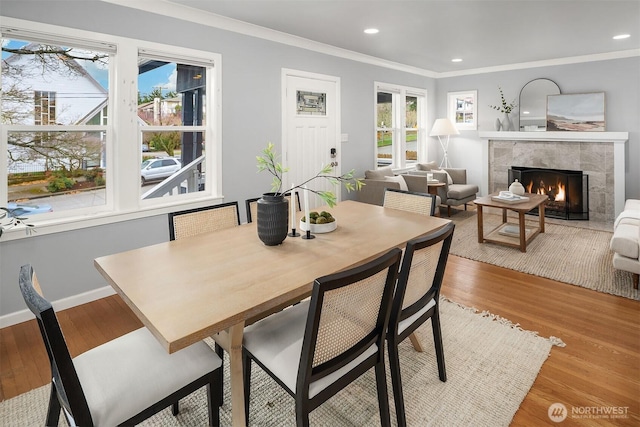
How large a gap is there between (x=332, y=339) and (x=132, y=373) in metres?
0.72

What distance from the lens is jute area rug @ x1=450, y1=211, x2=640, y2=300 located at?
3.31 meters

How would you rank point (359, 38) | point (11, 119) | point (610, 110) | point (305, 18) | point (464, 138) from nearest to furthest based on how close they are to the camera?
1. point (11, 119)
2. point (305, 18)
3. point (359, 38)
4. point (610, 110)
5. point (464, 138)

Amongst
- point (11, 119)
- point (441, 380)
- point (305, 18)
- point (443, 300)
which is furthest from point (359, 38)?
point (441, 380)

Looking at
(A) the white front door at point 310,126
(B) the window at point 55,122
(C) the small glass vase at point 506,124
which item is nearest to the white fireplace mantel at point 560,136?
(C) the small glass vase at point 506,124

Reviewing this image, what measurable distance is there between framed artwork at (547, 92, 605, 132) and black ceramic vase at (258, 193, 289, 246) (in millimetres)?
5738

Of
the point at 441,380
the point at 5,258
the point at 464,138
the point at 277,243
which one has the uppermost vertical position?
the point at 464,138

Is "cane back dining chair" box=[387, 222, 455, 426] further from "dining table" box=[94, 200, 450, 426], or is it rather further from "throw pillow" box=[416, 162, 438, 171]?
"throw pillow" box=[416, 162, 438, 171]

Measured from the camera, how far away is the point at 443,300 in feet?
9.78

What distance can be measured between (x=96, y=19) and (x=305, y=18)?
1.80 metres

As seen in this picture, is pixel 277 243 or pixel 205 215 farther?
pixel 205 215

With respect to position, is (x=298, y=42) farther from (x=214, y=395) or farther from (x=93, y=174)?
(x=214, y=395)

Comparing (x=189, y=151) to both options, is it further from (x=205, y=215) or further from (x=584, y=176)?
(x=584, y=176)

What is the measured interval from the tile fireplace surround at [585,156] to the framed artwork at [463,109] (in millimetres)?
574

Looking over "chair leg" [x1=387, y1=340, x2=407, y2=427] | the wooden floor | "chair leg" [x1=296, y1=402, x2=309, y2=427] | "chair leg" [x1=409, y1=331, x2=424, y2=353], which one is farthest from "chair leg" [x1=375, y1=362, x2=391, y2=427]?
"chair leg" [x1=409, y1=331, x2=424, y2=353]
